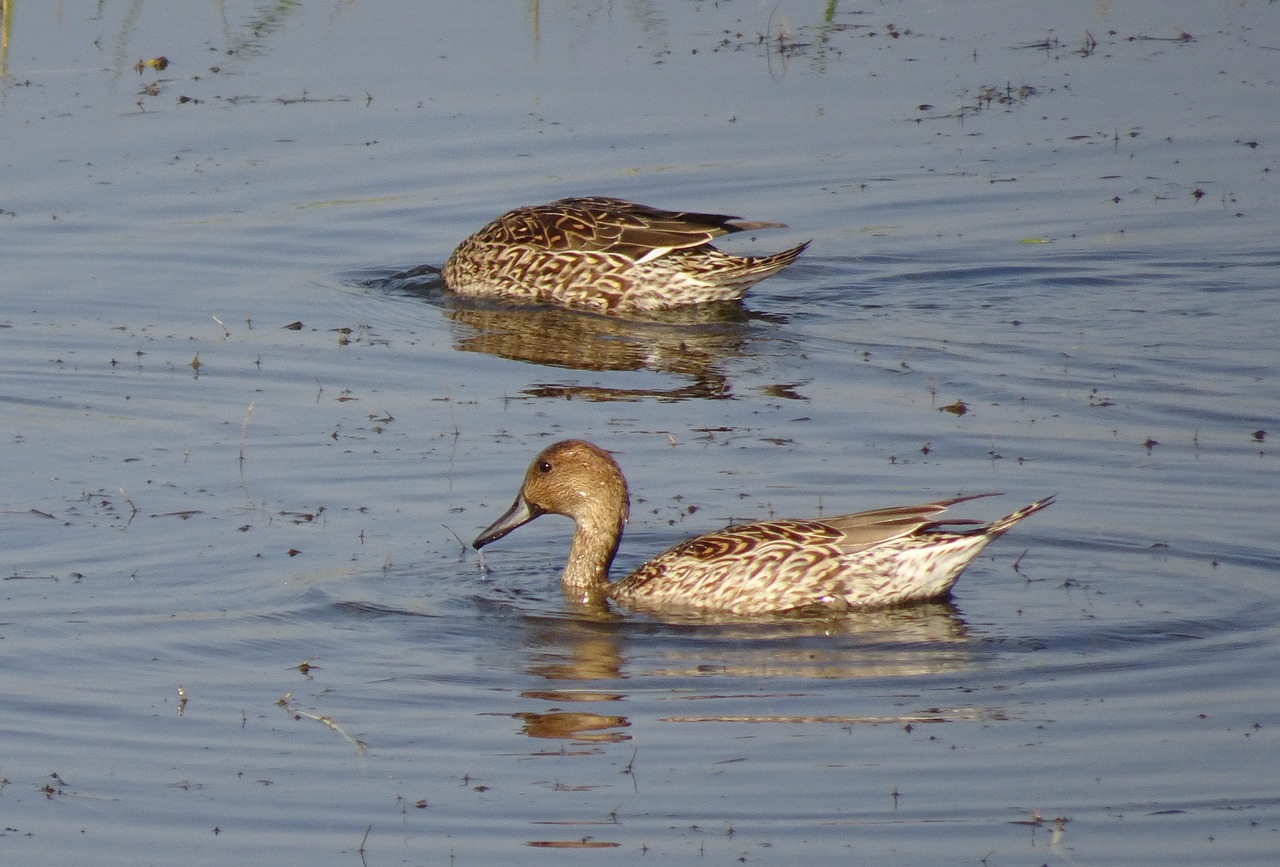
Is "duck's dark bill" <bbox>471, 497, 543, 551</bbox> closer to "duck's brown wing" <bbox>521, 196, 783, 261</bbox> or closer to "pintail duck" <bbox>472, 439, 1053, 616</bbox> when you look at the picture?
"pintail duck" <bbox>472, 439, 1053, 616</bbox>

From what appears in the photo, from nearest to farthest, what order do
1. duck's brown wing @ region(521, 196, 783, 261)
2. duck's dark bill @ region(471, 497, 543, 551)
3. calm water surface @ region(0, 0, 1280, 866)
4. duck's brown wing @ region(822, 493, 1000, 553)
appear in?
1. calm water surface @ region(0, 0, 1280, 866)
2. duck's brown wing @ region(822, 493, 1000, 553)
3. duck's dark bill @ region(471, 497, 543, 551)
4. duck's brown wing @ region(521, 196, 783, 261)

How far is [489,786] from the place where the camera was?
262 inches

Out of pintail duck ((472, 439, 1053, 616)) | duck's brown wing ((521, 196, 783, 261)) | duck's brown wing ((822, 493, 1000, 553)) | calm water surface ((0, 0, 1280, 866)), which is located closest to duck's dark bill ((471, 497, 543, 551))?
calm water surface ((0, 0, 1280, 866))

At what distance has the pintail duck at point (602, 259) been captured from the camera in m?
13.8

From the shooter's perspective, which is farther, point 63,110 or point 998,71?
point 998,71

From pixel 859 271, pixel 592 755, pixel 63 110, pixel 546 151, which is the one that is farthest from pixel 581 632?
pixel 63 110

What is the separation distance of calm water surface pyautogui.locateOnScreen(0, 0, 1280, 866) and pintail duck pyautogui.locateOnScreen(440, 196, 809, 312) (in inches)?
11.2

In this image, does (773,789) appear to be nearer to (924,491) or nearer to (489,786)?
(489,786)

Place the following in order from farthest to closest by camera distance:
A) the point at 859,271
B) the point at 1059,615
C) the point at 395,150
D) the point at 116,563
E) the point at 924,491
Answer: the point at 395,150 < the point at 859,271 < the point at 924,491 < the point at 116,563 < the point at 1059,615

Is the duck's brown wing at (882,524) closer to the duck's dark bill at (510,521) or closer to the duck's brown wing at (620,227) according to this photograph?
the duck's dark bill at (510,521)

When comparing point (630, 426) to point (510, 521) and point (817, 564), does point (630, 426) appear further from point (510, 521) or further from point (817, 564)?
point (817, 564)

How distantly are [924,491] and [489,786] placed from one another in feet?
11.9

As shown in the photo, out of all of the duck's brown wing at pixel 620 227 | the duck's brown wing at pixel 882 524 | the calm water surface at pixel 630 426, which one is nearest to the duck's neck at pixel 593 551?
the calm water surface at pixel 630 426

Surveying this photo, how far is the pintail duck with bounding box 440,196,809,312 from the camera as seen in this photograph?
1383cm
